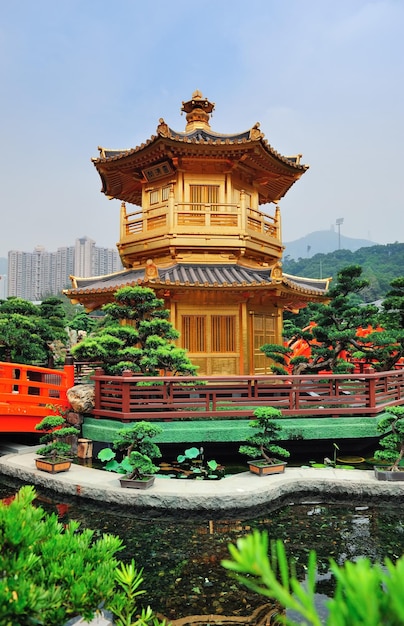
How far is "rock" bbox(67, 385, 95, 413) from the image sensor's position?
386 inches

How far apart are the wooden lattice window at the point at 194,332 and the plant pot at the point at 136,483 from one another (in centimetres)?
548

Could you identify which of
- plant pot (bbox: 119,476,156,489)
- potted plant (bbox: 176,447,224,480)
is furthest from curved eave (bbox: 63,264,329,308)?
plant pot (bbox: 119,476,156,489)

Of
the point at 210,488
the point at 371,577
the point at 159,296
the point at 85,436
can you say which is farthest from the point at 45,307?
the point at 371,577

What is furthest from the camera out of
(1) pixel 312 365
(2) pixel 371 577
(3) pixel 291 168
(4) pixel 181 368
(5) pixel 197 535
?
(3) pixel 291 168

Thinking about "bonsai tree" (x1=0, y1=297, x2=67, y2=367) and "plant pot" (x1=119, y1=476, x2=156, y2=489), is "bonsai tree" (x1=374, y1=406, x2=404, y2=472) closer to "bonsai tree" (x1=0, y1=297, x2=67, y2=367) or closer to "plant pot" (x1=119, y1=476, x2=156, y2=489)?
"plant pot" (x1=119, y1=476, x2=156, y2=489)

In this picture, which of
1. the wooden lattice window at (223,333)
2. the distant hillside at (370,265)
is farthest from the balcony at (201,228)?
the distant hillside at (370,265)

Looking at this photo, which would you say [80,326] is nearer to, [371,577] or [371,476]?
[371,476]

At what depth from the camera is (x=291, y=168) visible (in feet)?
45.9

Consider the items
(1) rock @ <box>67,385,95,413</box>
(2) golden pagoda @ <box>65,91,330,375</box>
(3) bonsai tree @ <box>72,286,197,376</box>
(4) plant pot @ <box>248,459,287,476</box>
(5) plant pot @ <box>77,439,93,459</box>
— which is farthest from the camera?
(2) golden pagoda @ <box>65,91,330,375</box>

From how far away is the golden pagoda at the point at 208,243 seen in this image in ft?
39.6

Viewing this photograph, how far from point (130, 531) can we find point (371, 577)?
580cm

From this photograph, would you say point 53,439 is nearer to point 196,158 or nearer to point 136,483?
point 136,483

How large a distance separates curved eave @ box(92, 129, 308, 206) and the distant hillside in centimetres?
5350

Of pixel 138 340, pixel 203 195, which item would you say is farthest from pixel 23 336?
pixel 203 195
